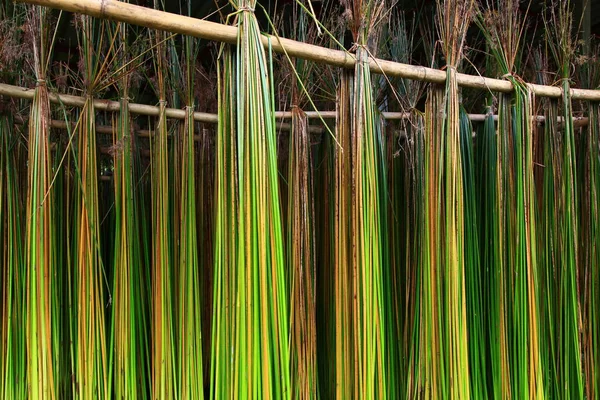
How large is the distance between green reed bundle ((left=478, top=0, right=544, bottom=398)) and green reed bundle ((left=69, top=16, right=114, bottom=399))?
3.39 feet

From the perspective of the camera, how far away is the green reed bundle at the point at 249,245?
36.0 inches

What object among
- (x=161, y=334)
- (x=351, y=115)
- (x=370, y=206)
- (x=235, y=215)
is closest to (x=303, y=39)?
(x=351, y=115)

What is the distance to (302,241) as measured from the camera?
1266 millimetres

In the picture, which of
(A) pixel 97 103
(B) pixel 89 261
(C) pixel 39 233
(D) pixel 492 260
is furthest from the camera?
(D) pixel 492 260

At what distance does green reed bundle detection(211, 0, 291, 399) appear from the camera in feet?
3.00

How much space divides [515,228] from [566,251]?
18 centimetres

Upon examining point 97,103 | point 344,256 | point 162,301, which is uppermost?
point 97,103

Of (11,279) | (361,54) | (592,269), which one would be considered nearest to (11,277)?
(11,279)

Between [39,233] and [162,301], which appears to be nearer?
[39,233]

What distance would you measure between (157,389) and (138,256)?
350 millimetres

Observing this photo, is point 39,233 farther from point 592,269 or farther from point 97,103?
point 592,269

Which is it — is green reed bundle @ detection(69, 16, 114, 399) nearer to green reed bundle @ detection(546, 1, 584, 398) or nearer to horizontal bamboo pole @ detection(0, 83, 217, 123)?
horizontal bamboo pole @ detection(0, 83, 217, 123)

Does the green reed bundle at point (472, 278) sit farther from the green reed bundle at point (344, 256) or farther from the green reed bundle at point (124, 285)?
the green reed bundle at point (124, 285)

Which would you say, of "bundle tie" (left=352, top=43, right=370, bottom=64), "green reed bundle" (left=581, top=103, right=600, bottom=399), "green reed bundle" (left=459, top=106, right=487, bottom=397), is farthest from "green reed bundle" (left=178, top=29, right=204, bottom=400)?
"green reed bundle" (left=581, top=103, right=600, bottom=399)
